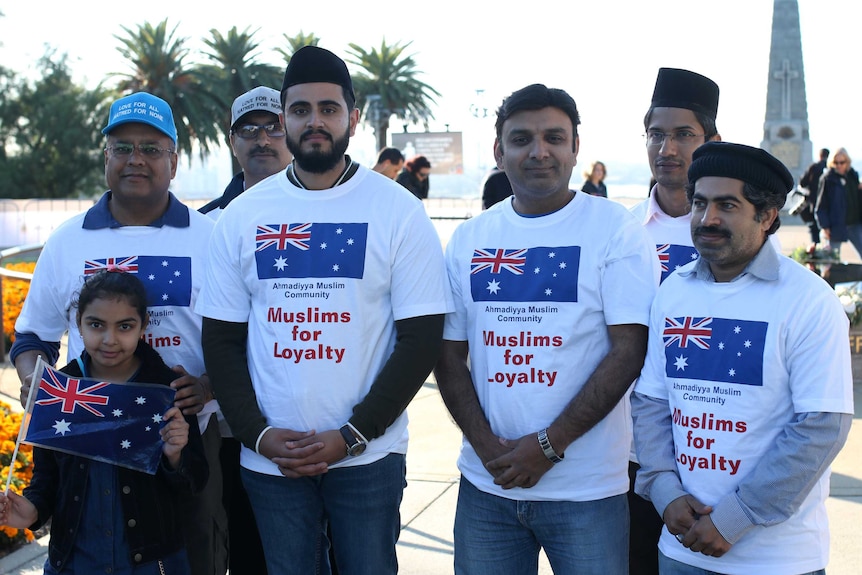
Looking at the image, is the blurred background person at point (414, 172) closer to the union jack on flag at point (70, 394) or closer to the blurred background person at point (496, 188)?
the blurred background person at point (496, 188)

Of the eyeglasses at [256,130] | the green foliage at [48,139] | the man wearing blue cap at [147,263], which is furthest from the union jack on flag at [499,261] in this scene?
the green foliage at [48,139]

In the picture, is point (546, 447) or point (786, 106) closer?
point (546, 447)

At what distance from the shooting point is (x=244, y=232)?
121 inches

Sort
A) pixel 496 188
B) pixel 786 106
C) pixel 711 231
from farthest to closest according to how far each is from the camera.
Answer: pixel 786 106, pixel 496 188, pixel 711 231

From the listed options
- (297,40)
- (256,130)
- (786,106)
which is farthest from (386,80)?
(256,130)

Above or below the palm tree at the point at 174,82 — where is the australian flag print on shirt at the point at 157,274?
below

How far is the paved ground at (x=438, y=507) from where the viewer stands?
4.41 metres

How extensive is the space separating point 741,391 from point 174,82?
42.7m

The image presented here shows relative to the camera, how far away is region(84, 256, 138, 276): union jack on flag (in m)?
3.38

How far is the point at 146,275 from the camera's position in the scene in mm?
3383

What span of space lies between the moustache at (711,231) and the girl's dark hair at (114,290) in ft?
6.27

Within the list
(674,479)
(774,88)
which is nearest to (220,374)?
(674,479)

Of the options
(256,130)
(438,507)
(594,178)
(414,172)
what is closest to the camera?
(256,130)

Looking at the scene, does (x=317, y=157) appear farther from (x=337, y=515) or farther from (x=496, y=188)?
(x=496, y=188)
